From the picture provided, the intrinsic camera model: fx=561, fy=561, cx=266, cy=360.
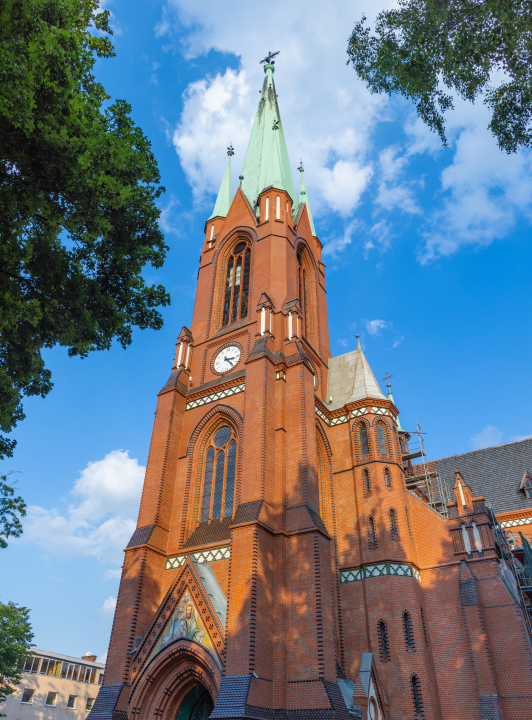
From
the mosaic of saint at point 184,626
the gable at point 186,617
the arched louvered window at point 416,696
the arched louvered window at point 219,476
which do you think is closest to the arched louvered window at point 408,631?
the arched louvered window at point 416,696

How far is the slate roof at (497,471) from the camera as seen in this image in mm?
31169

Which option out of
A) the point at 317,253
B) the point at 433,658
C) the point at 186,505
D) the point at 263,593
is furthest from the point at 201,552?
the point at 317,253

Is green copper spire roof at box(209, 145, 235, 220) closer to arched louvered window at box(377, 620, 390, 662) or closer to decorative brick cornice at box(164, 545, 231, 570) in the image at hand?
decorative brick cornice at box(164, 545, 231, 570)

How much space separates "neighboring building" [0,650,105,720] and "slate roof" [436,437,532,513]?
2986cm

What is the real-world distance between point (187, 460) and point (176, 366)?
477 centimetres

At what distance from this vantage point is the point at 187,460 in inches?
882

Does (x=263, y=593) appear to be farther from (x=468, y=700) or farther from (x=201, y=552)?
(x=468, y=700)

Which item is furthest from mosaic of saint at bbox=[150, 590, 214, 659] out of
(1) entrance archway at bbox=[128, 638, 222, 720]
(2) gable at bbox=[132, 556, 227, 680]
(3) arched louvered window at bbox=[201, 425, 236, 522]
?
(3) arched louvered window at bbox=[201, 425, 236, 522]

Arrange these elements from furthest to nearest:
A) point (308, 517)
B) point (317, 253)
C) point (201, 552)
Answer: point (317, 253), point (201, 552), point (308, 517)

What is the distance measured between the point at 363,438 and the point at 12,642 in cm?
2044

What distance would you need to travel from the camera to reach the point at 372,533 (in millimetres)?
21438

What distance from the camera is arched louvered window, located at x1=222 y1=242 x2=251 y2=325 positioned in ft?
87.1

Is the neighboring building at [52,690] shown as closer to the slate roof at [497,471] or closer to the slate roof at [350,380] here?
the slate roof at [350,380]

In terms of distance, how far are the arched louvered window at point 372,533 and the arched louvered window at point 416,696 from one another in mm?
4508
